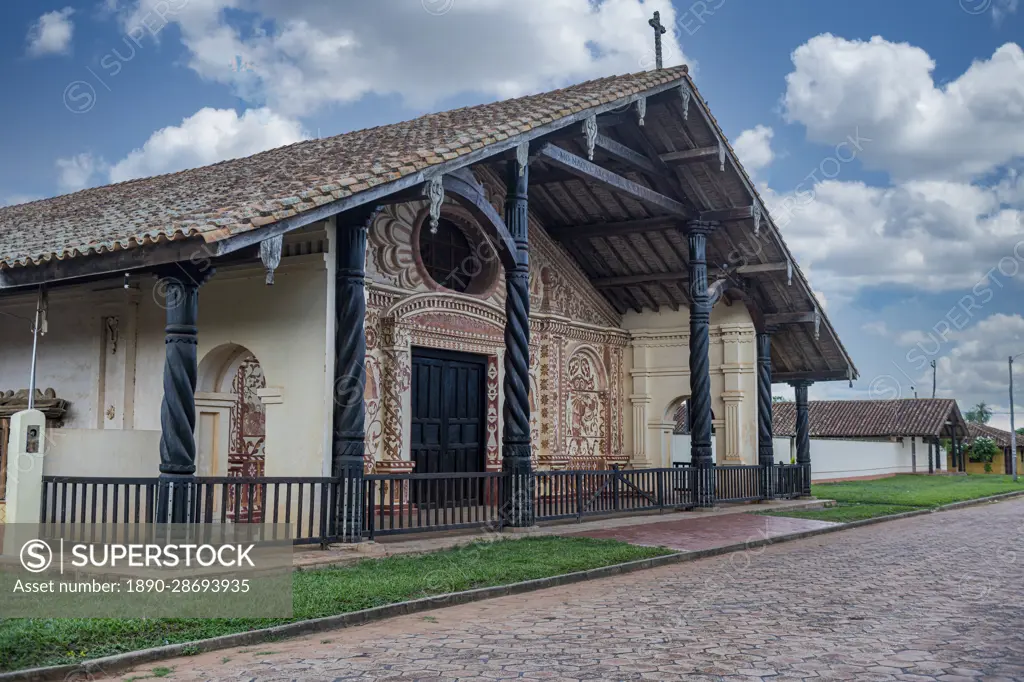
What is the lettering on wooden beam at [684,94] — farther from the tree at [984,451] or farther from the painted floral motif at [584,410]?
the tree at [984,451]

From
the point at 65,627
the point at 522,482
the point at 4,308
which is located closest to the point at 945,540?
the point at 522,482

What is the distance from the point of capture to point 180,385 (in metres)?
9.74

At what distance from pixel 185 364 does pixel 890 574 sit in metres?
7.40

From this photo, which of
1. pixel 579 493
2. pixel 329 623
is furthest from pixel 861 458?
pixel 329 623

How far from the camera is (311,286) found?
12.1 meters

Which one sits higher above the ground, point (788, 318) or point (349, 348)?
point (788, 318)

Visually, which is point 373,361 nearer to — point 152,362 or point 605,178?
point 152,362

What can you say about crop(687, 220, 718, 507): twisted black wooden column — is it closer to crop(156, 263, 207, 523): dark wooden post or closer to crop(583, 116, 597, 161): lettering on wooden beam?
crop(583, 116, 597, 161): lettering on wooden beam

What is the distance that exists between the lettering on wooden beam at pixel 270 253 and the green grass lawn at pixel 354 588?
9.19ft

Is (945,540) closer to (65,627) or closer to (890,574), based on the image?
(890,574)

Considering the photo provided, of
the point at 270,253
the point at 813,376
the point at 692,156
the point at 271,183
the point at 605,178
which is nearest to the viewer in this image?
the point at 270,253

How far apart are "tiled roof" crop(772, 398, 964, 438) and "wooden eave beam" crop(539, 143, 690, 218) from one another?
32.1m

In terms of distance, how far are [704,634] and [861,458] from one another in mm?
37884

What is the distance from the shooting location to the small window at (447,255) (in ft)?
54.0
